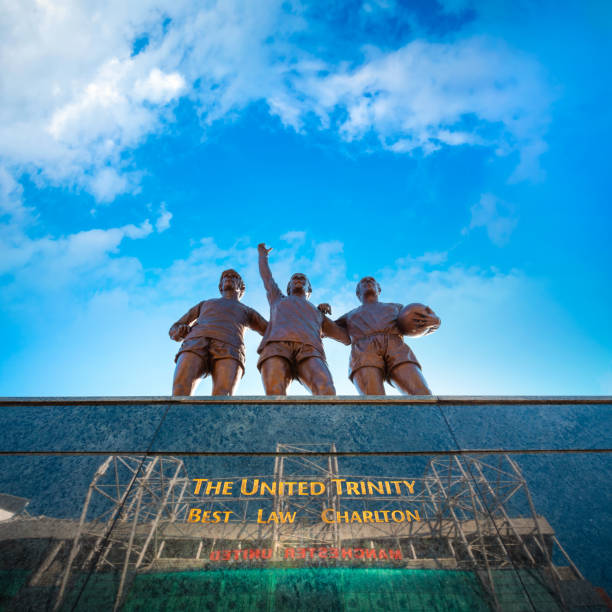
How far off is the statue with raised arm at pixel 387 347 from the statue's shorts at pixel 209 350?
170cm

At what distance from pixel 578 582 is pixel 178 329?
5174 millimetres

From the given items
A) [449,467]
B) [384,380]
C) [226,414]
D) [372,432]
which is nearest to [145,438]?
[226,414]

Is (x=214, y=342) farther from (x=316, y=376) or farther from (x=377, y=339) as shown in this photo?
(x=377, y=339)

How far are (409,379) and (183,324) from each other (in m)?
3.44

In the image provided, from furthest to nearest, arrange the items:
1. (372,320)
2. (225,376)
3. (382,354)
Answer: (372,320) < (382,354) < (225,376)

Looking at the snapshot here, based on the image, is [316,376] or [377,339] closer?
[316,376]

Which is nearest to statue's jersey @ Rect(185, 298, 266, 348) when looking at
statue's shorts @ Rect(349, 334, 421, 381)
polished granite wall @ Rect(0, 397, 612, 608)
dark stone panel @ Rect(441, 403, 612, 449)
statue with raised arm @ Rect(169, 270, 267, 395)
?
statue with raised arm @ Rect(169, 270, 267, 395)

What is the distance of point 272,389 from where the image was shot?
16.5ft

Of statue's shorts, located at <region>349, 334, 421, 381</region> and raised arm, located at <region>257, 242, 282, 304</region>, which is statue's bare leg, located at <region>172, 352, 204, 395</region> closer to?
raised arm, located at <region>257, 242, 282, 304</region>

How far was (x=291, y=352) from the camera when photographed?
5422 mm

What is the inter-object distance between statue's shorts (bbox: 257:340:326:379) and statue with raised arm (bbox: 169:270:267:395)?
17.1 inches

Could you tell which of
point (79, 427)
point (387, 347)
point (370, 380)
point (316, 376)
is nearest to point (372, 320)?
point (387, 347)

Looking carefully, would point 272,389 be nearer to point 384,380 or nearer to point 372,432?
point 384,380

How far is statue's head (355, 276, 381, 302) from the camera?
6.84 metres
